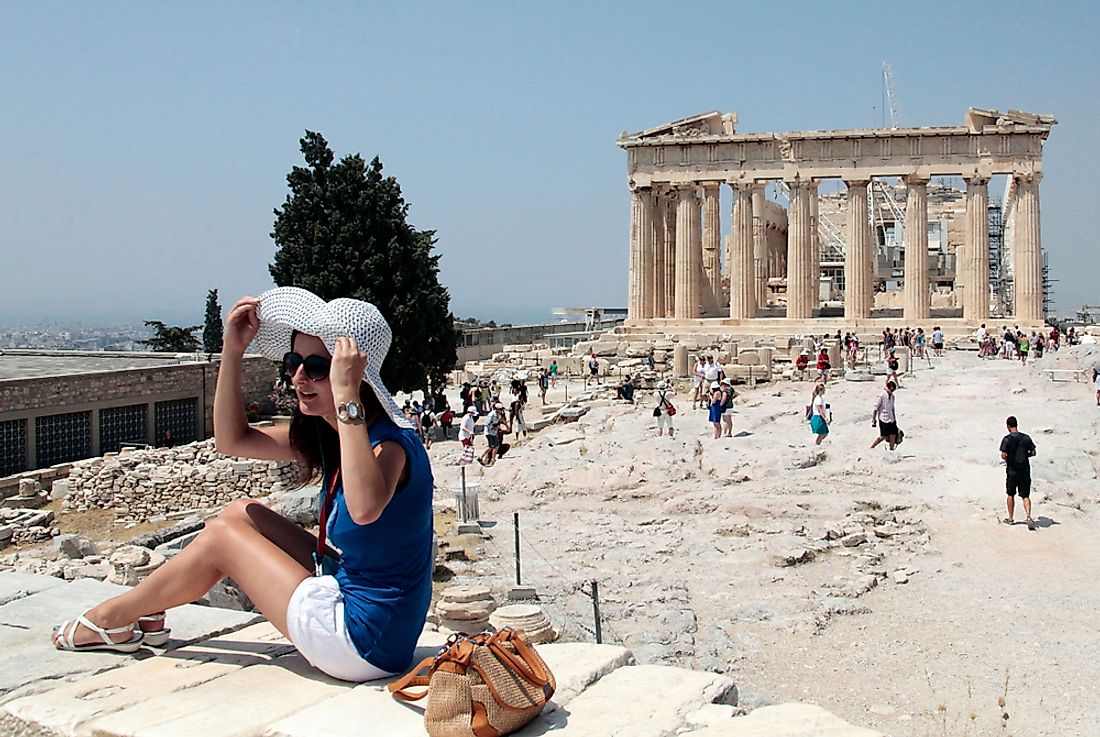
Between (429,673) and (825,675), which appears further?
(825,675)

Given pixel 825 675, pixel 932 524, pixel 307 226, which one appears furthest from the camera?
pixel 307 226

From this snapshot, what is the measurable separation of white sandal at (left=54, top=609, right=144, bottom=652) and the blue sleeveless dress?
3.69 ft

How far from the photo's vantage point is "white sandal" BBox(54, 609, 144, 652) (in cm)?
512

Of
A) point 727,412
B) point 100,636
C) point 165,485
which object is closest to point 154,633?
point 100,636

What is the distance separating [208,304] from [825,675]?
190 feet

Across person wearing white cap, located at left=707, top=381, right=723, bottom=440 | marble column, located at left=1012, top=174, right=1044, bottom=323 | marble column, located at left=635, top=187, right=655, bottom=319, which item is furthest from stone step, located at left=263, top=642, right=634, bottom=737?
marble column, located at left=635, top=187, right=655, bottom=319

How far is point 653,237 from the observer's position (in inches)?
2000

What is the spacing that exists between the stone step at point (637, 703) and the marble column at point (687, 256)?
45.1 m

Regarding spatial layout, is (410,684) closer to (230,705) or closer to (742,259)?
(230,705)

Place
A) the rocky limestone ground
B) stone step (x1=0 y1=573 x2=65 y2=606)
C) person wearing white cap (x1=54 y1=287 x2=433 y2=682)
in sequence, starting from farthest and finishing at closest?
the rocky limestone ground, stone step (x1=0 y1=573 x2=65 y2=606), person wearing white cap (x1=54 y1=287 x2=433 y2=682)

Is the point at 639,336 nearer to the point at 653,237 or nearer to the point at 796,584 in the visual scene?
the point at 653,237

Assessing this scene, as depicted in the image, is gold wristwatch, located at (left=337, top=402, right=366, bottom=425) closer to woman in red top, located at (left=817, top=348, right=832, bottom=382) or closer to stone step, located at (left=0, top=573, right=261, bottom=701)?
stone step, located at (left=0, top=573, right=261, bottom=701)

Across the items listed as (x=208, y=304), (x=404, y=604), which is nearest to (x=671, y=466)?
(x=404, y=604)

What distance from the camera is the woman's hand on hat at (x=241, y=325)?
524 centimetres
